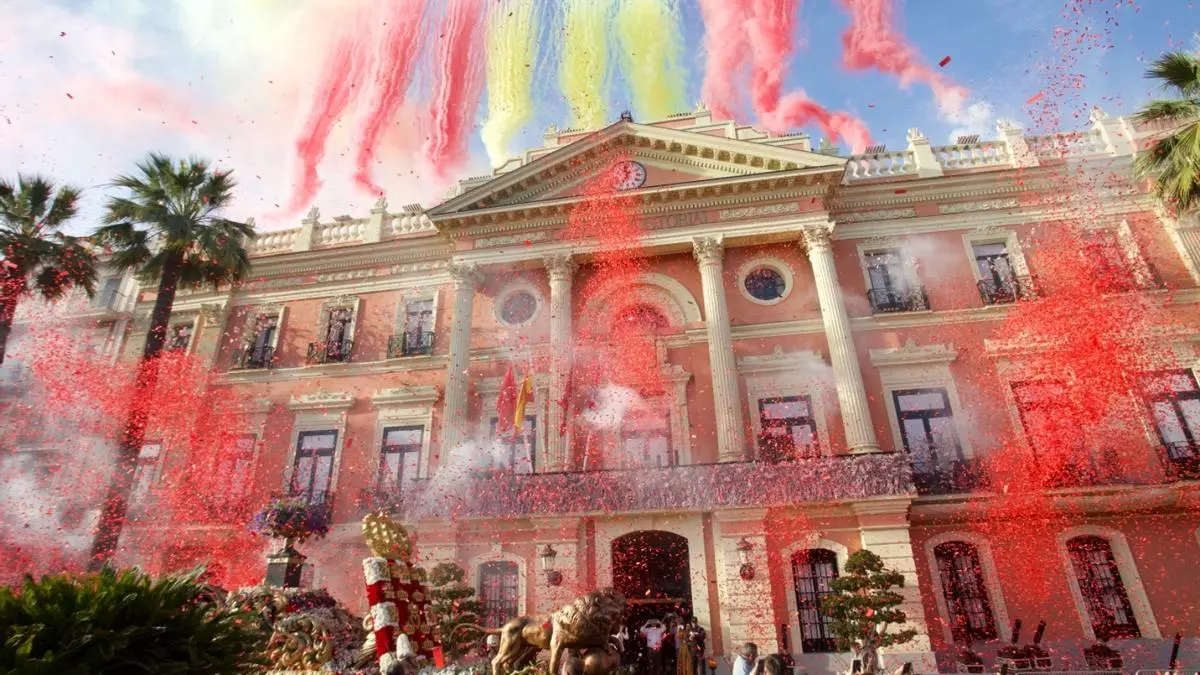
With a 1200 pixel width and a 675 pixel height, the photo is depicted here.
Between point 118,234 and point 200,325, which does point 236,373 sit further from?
point 118,234

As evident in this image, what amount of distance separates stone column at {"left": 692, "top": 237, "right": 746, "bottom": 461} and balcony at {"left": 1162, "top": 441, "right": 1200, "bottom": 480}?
10748 millimetres

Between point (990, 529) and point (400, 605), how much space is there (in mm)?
15870

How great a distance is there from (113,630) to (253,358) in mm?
21467

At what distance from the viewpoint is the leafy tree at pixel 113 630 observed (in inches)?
154

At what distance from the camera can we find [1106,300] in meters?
19.3

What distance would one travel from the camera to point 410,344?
22.7 metres

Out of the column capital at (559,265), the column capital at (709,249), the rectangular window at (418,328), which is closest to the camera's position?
A: the column capital at (709,249)

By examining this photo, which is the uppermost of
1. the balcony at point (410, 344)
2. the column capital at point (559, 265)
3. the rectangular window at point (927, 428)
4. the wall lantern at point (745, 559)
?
the column capital at point (559, 265)

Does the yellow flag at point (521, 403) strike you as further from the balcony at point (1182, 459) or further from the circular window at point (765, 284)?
the balcony at point (1182, 459)

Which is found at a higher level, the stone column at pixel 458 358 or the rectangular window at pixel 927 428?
the stone column at pixel 458 358

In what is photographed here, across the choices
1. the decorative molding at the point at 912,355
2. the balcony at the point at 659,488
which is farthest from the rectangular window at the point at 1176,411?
the balcony at the point at 659,488

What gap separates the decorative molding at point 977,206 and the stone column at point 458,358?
15.8 m

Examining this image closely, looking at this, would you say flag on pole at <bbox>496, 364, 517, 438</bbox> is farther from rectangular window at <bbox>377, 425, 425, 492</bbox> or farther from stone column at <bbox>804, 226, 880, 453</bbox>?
stone column at <bbox>804, 226, 880, 453</bbox>

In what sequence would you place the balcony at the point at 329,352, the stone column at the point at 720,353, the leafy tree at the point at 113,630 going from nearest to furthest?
the leafy tree at the point at 113,630 < the stone column at the point at 720,353 < the balcony at the point at 329,352
